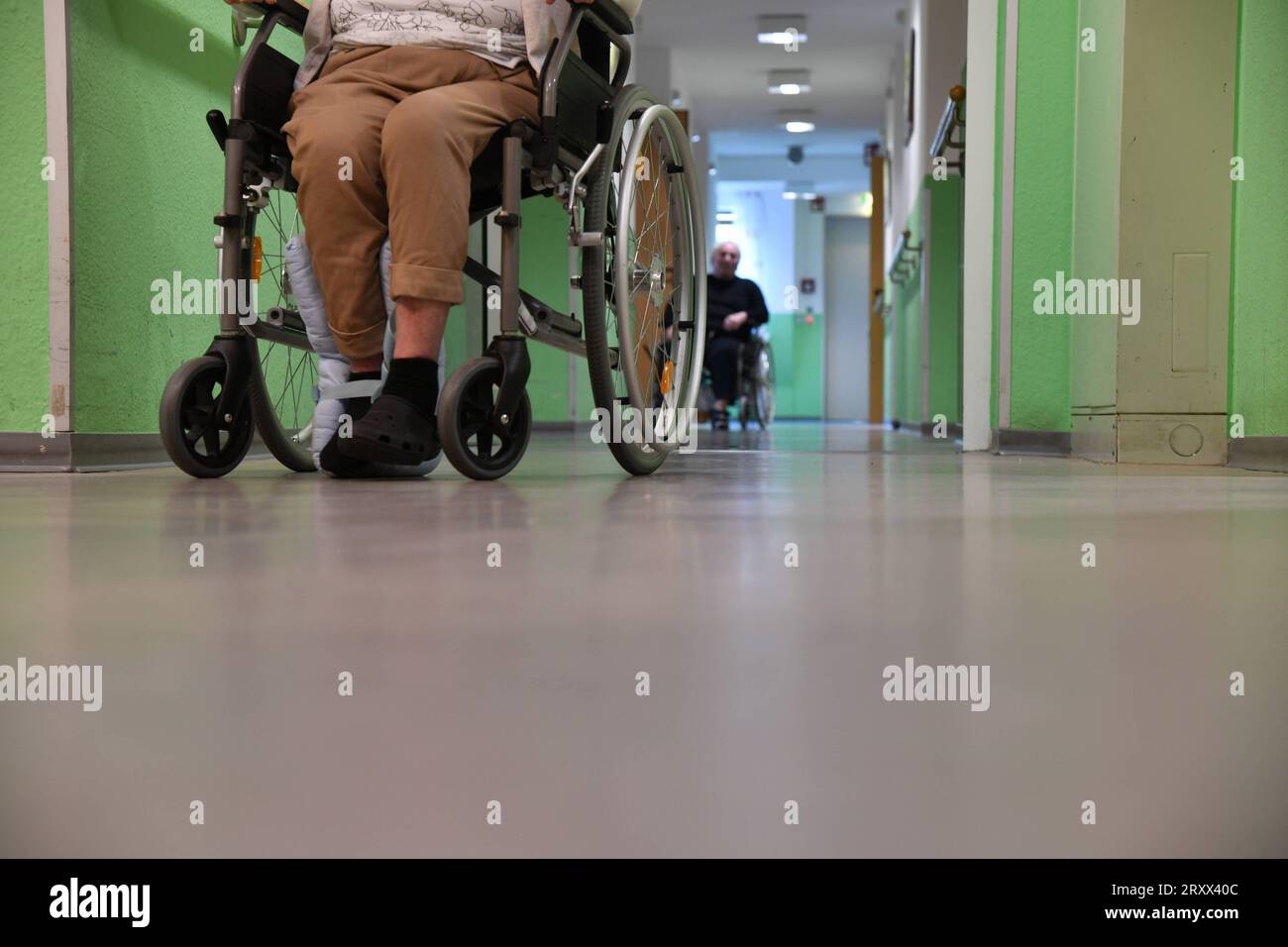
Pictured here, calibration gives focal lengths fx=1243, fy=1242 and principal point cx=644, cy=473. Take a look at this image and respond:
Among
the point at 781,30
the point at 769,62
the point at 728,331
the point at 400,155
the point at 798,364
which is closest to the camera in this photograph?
the point at 400,155

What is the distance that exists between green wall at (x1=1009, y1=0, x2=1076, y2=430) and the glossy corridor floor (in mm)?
2534

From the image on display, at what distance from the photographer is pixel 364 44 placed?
1.96 metres

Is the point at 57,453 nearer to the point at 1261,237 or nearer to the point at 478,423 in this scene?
the point at 478,423

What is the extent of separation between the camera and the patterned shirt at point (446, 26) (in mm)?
1941

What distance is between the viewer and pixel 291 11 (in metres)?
2.03

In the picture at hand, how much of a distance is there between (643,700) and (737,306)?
24.3 feet

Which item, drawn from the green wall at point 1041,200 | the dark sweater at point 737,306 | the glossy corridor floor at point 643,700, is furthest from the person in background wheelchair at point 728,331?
the glossy corridor floor at point 643,700

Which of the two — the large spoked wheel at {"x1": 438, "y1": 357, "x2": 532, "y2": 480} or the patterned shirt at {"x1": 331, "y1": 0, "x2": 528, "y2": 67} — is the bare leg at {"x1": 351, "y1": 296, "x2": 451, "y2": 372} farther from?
the patterned shirt at {"x1": 331, "y1": 0, "x2": 528, "y2": 67}

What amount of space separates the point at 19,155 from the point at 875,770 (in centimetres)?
241

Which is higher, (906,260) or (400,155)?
(906,260)

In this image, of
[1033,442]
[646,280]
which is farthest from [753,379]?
[646,280]
